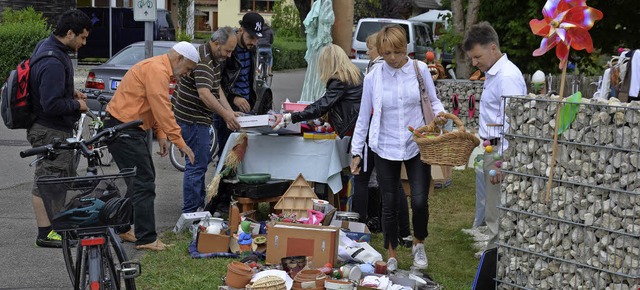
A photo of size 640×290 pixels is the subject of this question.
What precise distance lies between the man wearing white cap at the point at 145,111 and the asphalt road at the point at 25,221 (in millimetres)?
616

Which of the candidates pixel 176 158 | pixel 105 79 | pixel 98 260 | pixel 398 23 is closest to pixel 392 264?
pixel 98 260

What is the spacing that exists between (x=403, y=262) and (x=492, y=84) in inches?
A: 66.9

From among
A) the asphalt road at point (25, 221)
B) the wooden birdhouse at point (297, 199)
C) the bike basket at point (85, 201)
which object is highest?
the bike basket at point (85, 201)

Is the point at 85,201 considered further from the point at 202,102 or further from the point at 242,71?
the point at 242,71

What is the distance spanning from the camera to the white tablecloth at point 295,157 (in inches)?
335

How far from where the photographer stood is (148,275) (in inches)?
270

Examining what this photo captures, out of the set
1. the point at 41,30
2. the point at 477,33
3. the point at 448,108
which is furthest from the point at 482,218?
the point at 41,30

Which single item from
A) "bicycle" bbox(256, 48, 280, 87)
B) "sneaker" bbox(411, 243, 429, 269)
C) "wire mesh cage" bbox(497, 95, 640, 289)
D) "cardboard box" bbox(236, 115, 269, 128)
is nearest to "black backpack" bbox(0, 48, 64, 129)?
"cardboard box" bbox(236, 115, 269, 128)

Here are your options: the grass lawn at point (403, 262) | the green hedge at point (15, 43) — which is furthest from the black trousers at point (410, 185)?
the green hedge at point (15, 43)

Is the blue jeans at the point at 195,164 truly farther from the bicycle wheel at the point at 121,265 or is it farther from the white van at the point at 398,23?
the white van at the point at 398,23

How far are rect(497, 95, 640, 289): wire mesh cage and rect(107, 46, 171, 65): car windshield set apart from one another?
10.6 m

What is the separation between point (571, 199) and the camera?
16.8 ft

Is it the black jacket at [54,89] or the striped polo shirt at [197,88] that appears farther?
the striped polo shirt at [197,88]

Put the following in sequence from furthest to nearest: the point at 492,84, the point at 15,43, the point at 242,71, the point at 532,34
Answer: the point at 15,43 → the point at 532,34 → the point at 242,71 → the point at 492,84
